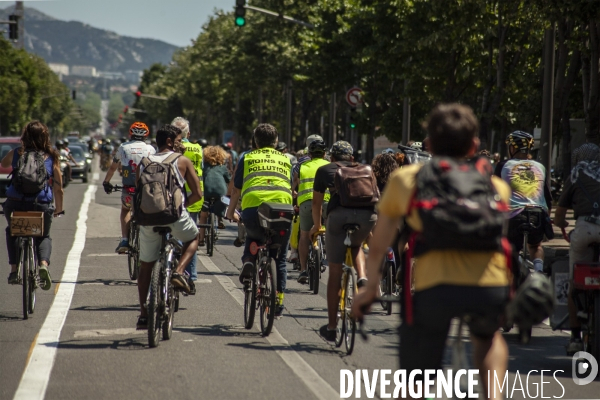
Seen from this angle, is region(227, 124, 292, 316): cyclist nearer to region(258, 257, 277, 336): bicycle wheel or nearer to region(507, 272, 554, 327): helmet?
region(258, 257, 277, 336): bicycle wheel

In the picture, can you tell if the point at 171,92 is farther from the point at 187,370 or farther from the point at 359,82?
the point at 187,370

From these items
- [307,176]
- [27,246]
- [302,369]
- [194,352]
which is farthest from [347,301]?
[307,176]

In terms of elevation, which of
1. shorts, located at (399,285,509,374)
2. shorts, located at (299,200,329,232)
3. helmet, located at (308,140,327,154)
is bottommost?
shorts, located at (299,200,329,232)

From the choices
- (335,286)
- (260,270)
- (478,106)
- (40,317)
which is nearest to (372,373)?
(335,286)

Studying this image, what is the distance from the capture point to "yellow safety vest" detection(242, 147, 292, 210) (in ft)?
28.9

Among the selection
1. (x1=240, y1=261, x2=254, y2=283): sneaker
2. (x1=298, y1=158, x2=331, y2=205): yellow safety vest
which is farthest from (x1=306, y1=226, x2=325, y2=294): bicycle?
(x1=240, y1=261, x2=254, y2=283): sneaker

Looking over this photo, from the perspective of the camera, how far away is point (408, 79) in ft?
94.3

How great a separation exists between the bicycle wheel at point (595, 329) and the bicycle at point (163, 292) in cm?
319

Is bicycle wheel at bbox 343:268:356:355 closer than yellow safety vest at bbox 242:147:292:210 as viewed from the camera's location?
Yes

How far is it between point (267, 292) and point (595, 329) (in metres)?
2.65

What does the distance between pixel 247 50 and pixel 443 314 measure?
46.0 m

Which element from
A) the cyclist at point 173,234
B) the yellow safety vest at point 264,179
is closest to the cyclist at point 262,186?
the yellow safety vest at point 264,179

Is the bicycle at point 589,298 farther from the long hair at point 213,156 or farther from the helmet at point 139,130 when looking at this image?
the long hair at point 213,156

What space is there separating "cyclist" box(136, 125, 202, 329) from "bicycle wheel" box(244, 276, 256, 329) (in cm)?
51
